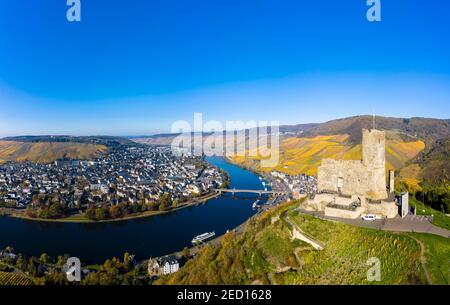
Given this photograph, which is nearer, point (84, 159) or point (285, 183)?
point (285, 183)

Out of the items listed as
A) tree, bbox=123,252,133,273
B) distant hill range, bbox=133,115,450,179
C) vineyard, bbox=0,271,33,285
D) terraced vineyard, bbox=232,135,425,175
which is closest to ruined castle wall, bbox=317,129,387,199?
tree, bbox=123,252,133,273

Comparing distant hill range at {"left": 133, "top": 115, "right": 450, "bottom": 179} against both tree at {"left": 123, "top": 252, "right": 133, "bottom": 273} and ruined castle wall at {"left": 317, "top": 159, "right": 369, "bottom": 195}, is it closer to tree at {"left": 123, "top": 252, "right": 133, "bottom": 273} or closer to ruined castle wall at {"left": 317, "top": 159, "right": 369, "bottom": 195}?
ruined castle wall at {"left": 317, "top": 159, "right": 369, "bottom": 195}

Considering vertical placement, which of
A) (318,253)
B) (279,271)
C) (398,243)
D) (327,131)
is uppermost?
(327,131)

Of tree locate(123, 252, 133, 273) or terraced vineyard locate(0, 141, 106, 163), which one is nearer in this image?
tree locate(123, 252, 133, 273)

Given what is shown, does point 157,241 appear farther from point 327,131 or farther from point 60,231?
point 327,131

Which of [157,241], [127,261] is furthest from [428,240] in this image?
[157,241]

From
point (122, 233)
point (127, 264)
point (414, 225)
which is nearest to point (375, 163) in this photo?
point (414, 225)

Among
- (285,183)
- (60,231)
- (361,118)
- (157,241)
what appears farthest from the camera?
(361,118)

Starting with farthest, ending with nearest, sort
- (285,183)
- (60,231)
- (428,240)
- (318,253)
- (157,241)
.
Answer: (285,183), (60,231), (157,241), (318,253), (428,240)

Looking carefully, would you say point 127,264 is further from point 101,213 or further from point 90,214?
→ point 90,214
